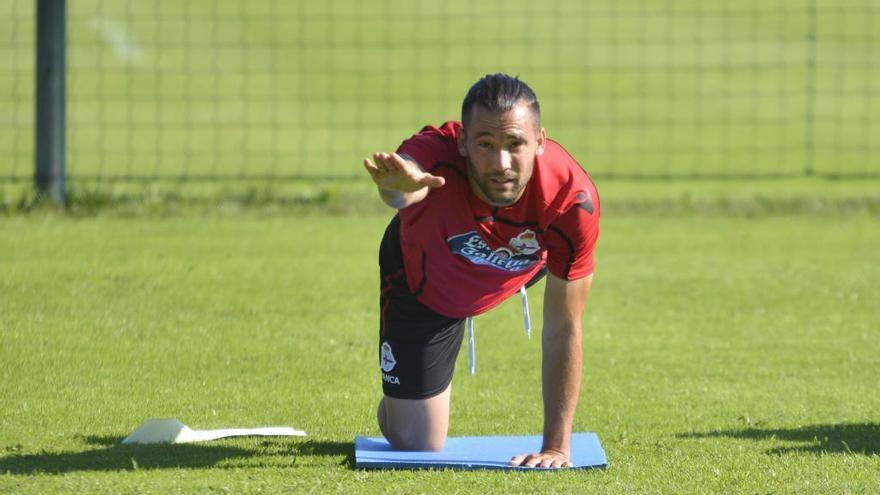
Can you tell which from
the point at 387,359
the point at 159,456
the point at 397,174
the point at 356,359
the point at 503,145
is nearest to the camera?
the point at 397,174

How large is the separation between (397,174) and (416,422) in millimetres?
1535

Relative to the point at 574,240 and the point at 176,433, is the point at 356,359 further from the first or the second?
the point at 574,240

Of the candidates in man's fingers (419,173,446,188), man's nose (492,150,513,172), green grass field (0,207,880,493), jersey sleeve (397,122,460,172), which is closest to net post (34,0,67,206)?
green grass field (0,207,880,493)

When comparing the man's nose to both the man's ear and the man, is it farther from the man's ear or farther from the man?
the man's ear

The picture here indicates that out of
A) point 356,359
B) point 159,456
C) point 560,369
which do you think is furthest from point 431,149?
point 356,359

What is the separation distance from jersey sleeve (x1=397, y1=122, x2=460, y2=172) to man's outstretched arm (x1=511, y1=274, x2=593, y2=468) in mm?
635

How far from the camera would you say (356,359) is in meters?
8.10

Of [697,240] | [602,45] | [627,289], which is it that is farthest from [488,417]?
[602,45]

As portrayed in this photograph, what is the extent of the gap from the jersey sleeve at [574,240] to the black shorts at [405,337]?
3.05ft

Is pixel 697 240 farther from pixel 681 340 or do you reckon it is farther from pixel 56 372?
pixel 56 372

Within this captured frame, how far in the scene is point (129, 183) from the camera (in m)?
13.7

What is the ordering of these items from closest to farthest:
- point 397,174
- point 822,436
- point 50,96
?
point 397,174 → point 822,436 → point 50,96

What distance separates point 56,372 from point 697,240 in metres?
5.70

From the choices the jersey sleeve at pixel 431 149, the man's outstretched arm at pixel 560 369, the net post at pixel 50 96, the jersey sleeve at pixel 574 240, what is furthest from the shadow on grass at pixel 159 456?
the net post at pixel 50 96
